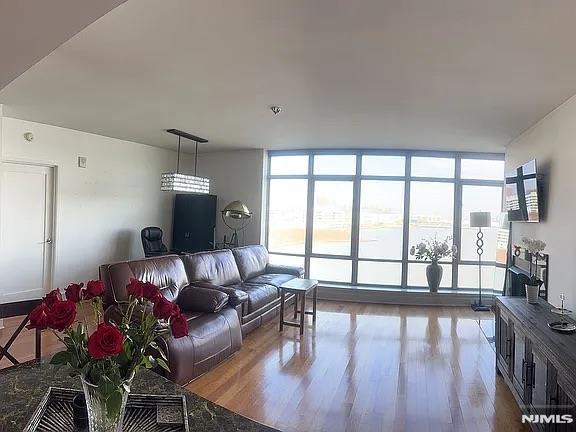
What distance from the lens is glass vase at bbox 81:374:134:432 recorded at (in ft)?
3.58

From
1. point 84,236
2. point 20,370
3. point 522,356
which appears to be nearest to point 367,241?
point 522,356

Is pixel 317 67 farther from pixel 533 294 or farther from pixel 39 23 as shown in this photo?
pixel 533 294

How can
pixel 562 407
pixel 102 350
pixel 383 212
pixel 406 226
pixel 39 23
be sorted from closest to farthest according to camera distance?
pixel 102 350 < pixel 39 23 < pixel 562 407 < pixel 406 226 < pixel 383 212

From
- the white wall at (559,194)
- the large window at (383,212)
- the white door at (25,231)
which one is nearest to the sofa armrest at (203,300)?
the white door at (25,231)

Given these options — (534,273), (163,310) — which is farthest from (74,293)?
(534,273)

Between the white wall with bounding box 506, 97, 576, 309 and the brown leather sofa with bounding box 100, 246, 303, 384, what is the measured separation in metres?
3.06

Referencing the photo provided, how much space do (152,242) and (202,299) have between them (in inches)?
132

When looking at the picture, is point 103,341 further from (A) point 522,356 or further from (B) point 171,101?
(B) point 171,101

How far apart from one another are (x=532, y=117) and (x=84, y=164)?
6.05m

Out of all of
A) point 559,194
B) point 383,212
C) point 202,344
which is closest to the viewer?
point 202,344

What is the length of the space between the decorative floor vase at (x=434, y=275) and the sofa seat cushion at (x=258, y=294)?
2.79 metres

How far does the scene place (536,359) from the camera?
2693 millimetres

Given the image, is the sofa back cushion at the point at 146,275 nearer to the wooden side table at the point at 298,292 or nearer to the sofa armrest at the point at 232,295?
the sofa armrest at the point at 232,295

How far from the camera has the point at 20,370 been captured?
172cm
